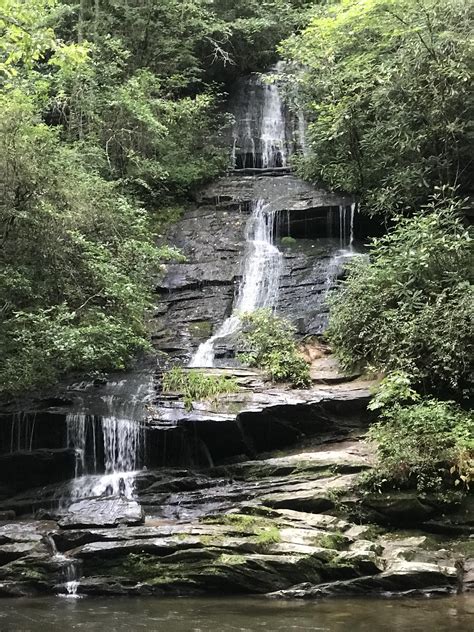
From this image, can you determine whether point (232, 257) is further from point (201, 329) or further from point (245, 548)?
point (245, 548)

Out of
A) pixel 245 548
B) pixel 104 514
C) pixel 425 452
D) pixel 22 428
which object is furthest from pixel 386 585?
pixel 22 428

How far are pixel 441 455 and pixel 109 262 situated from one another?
26.0 ft

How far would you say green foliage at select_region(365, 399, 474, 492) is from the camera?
27.8 ft

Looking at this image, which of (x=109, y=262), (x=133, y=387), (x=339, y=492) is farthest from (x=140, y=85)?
(x=339, y=492)

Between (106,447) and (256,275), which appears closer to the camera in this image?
(106,447)

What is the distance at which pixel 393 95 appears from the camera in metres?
14.3

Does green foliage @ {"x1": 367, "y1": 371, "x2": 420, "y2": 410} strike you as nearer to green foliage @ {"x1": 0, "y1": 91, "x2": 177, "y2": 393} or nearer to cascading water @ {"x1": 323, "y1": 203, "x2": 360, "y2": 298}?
cascading water @ {"x1": 323, "y1": 203, "x2": 360, "y2": 298}

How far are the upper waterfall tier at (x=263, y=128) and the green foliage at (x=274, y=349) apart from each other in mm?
9660

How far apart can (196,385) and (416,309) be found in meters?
4.14

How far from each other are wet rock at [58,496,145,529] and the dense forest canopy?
292 cm

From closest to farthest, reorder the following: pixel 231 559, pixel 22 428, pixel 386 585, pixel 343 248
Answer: pixel 386 585
pixel 231 559
pixel 22 428
pixel 343 248

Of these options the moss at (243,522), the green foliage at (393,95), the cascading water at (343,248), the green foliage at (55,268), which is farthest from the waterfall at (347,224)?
the moss at (243,522)

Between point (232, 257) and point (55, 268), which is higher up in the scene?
point (232, 257)

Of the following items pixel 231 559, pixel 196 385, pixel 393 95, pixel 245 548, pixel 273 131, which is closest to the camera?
pixel 231 559
